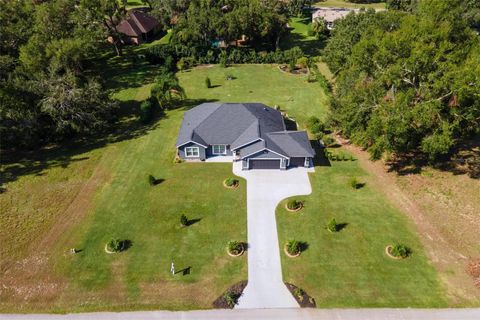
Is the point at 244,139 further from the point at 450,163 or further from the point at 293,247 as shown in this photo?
the point at 450,163

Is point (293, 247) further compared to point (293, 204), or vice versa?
point (293, 204)

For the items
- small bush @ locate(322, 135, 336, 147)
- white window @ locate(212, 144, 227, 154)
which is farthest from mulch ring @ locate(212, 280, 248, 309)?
small bush @ locate(322, 135, 336, 147)

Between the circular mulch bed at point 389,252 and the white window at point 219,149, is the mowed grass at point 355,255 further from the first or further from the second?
the white window at point 219,149

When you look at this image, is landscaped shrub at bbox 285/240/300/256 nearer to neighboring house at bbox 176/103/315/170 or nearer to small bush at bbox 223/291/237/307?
small bush at bbox 223/291/237/307

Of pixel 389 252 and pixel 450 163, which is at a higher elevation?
pixel 450 163

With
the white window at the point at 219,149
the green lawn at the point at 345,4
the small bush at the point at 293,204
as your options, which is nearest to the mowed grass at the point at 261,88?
the white window at the point at 219,149

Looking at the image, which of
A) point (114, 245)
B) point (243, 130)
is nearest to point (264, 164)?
point (243, 130)
